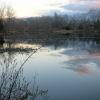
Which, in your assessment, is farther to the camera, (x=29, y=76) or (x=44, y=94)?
(x=29, y=76)

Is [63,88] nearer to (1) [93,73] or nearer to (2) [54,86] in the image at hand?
(2) [54,86]

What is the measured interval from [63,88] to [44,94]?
1.03 m

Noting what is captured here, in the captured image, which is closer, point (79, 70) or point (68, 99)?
point (68, 99)

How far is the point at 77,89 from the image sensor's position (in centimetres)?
912

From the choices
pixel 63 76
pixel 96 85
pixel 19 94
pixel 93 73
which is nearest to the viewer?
pixel 19 94

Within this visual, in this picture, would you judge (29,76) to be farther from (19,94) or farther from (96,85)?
(19,94)

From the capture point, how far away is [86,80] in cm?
1059

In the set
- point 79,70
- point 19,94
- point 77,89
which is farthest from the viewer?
point 79,70

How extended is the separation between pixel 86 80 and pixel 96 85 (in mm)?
905

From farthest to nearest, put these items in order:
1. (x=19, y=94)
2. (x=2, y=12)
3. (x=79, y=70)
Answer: (x=2, y=12) → (x=79, y=70) → (x=19, y=94)

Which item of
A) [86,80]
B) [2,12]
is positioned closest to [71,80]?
[86,80]

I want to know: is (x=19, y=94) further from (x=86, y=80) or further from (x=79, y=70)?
(x=79, y=70)

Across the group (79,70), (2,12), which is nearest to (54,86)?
(79,70)

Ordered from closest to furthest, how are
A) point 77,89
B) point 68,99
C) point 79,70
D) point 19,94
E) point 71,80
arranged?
point 19,94
point 68,99
point 77,89
point 71,80
point 79,70
